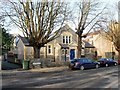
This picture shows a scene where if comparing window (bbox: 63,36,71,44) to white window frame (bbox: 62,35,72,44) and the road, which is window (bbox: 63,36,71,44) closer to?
white window frame (bbox: 62,35,72,44)

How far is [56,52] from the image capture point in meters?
52.8

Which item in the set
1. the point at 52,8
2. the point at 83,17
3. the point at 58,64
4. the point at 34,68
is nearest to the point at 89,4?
the point at 83,17

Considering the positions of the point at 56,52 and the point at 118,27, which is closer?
the point at 56,52

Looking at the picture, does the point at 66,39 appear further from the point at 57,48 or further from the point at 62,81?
the point at 62,81

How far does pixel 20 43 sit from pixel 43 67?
21.5 m

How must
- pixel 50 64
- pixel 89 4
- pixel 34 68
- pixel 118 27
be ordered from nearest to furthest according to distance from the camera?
pixel 34 68 → pixel 50 64 → pixel 89 4 → pixel 118 27

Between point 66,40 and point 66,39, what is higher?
point 66,39

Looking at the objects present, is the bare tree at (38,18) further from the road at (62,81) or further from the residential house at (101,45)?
the residential house at (101,45)

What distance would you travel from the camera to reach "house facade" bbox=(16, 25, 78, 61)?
5162 centimetres

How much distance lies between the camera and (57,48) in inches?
2077

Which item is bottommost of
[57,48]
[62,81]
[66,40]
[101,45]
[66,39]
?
[62,81]

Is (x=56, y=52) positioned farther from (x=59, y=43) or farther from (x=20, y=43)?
(x=20, y=43)

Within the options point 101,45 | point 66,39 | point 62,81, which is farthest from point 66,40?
point 62,81

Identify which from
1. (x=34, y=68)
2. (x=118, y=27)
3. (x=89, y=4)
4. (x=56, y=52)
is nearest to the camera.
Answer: (x=34, y=68)
